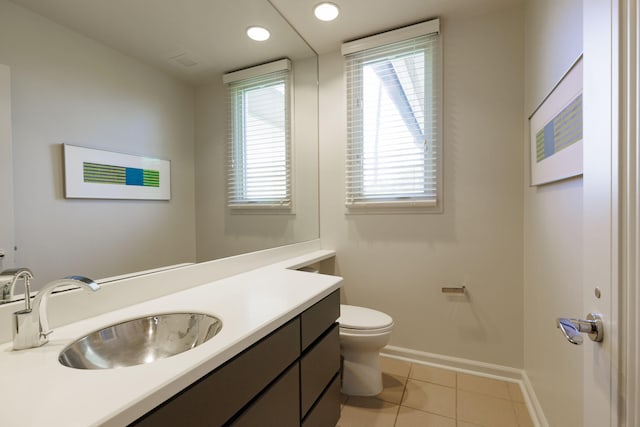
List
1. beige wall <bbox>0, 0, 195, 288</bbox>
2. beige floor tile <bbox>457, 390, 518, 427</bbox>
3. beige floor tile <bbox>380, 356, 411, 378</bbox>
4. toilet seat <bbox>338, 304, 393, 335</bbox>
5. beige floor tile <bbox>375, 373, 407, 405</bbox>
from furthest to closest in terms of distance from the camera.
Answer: beige floor tile <bbox>380, 356, 411, 378</bbox>
beige floor tile <bbox>375, 373, 407, 405</bbox>
toilet seat <bbox>338, 304, 393, 335</bbox>
beige floor tile <bbox>457, 390, 518, 427</bbox>
beige wall <bbox>0, 0, 195, 288</bbox>

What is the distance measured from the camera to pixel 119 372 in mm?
650

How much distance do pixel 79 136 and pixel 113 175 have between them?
170 millimetres

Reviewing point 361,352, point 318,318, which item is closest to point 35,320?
point 318,318

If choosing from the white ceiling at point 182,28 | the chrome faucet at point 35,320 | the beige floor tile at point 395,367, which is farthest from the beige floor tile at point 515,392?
the white ceiling at point 182,28

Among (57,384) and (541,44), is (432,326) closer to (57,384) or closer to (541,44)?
(541,44)

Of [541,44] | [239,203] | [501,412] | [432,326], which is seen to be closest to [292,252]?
[239,203]

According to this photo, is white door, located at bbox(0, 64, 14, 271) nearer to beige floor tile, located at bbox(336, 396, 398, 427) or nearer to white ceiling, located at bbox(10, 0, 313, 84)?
white ceiling, located at bbox(10, 0, 313, 84)

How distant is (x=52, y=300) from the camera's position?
0.92m

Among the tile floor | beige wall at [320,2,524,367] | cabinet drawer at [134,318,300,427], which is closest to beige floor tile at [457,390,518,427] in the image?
the tile floor

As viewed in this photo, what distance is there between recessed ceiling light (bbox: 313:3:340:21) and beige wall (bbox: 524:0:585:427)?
1.19 m

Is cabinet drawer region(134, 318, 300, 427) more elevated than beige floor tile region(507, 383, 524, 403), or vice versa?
cabinet drawer region(134, 318, 300, 427)

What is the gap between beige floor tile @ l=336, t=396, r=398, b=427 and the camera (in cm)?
162

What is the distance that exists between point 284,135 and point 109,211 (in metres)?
1.39

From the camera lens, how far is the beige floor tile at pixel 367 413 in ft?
5.33
